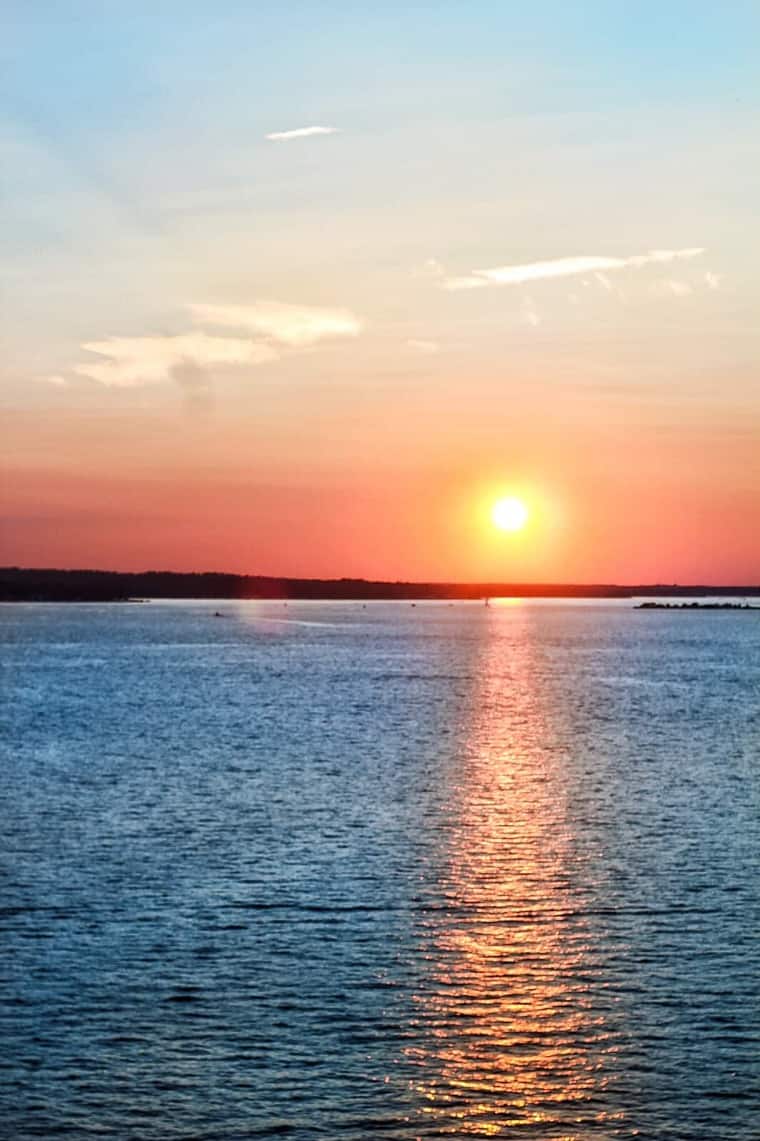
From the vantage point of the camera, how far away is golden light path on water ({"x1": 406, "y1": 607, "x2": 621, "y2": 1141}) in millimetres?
23375

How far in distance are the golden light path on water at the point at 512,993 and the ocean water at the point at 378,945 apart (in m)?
0.08

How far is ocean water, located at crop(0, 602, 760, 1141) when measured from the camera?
23.7 metres

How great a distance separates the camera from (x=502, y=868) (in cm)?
4131

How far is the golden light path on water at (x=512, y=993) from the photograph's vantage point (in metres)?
23.4

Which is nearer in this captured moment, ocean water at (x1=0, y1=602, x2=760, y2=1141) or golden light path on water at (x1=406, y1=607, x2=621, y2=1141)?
golden light path on water at (x1=406, y1=607, x2=621, y2=1141)

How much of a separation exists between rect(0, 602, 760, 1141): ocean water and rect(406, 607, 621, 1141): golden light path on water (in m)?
0.08

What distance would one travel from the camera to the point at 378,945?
32.6m

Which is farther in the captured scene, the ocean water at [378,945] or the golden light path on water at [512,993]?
the ocean water at [378,945]

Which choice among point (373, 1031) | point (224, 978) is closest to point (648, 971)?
point (373, 1031)

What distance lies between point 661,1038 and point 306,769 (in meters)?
38.7

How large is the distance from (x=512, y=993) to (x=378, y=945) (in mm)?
4314

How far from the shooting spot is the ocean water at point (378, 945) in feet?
77.6

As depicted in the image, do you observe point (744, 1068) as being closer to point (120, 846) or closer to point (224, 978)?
point (224, 978)

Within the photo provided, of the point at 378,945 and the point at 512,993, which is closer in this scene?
the point at 512,993
